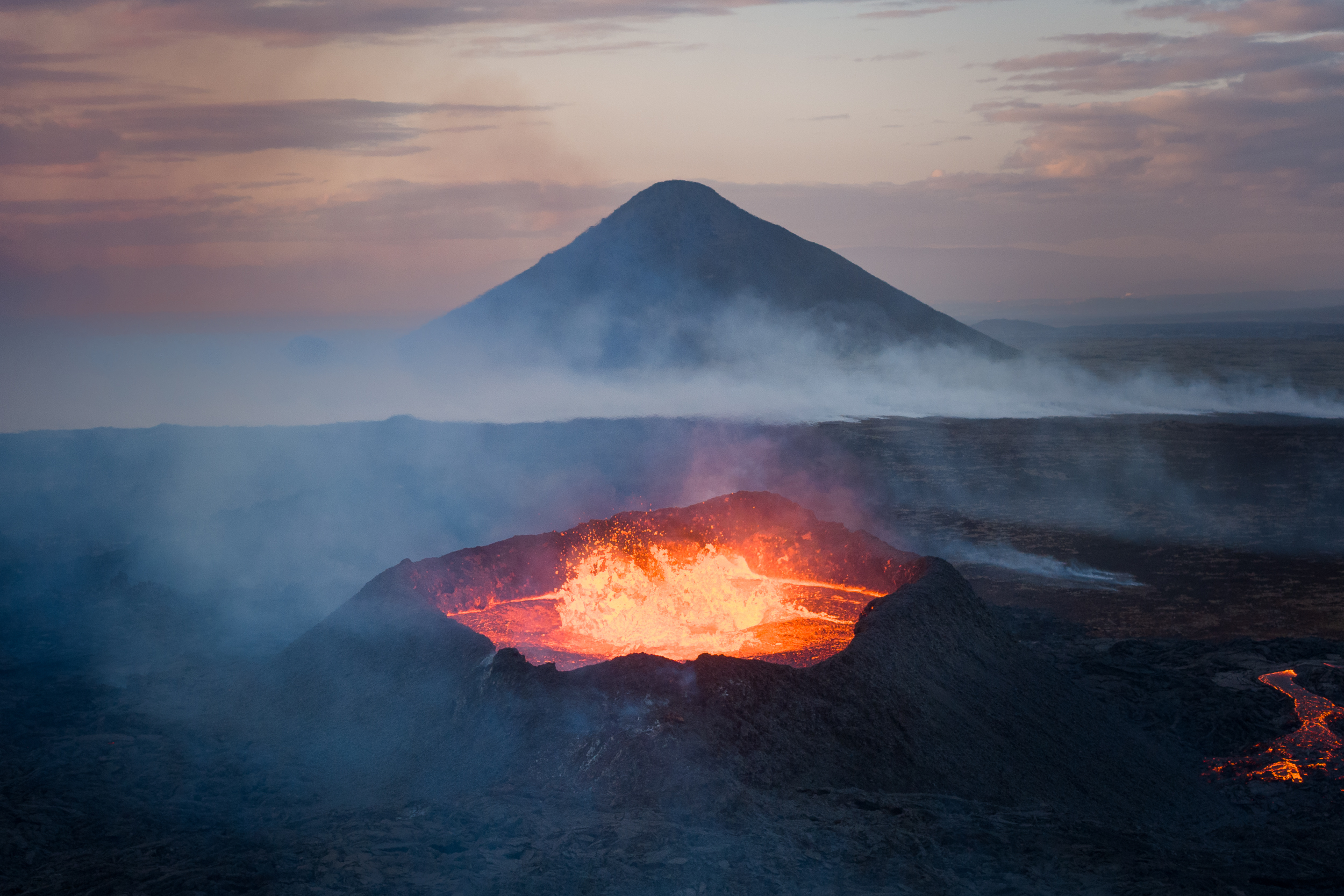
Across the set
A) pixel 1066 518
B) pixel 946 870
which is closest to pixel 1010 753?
pixel 946 870

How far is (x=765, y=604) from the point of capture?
12.2 metres

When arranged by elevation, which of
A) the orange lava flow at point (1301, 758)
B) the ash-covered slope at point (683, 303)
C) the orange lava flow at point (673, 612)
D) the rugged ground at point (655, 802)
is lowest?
the orange lava flow at point (1301, 758)

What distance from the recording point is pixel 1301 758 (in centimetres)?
1040

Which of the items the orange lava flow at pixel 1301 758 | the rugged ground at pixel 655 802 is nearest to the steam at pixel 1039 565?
the rugged ground at pixel 655 802

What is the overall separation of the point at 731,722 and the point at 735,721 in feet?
0.16

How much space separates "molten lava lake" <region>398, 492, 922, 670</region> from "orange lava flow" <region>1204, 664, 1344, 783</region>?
3840mm

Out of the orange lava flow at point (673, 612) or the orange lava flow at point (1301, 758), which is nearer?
the orange lava flow at point (1301, 758)

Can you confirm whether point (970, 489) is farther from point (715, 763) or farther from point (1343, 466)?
point (715, 763)

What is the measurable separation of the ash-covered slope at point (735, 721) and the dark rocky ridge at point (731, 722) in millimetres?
18

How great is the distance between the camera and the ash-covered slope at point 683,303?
5969 cm

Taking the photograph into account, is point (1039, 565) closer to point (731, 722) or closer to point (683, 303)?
point (731, 722)

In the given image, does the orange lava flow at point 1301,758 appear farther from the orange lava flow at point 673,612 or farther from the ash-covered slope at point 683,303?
the ash-covered slope at point 683,303

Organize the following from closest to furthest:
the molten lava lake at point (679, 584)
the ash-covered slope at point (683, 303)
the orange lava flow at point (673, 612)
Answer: the orange lava flow at point (673, 612) → the molten lava lake at point (679, 584) → the ash-covered slope at point (683, 303)

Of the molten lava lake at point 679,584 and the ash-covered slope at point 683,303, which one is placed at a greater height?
the ash-covered slope at point 683,303
